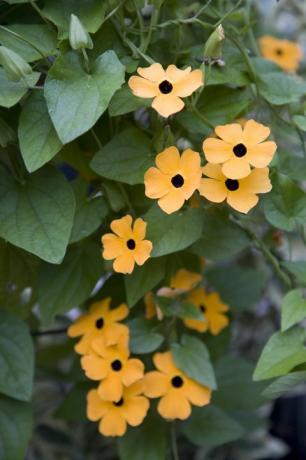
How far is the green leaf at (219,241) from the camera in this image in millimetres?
897

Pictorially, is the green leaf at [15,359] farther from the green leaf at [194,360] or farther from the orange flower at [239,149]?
the orange flower at [239,149]

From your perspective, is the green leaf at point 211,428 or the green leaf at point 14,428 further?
the green leaf at point 211,428

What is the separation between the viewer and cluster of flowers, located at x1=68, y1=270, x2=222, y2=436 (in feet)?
2.87

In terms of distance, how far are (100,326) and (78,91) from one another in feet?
1.07

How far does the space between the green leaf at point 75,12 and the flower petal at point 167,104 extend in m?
0.11

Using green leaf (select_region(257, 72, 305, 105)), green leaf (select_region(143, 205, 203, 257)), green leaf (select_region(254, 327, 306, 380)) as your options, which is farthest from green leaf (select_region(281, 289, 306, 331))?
green leaf (select_region(257, 72, 305, 105))

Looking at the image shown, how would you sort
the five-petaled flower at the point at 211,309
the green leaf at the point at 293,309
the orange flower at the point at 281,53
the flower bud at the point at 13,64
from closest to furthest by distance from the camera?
the flower bud at the point at 13,64, the green leaf at the point at 293,309, the five-petaled flower at the point at 211,309, the orange flower at the point at 281,53

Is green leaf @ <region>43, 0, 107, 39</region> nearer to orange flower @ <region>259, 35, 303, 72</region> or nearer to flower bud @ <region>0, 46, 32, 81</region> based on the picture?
flower bud @ <region>0, 46, 32, 81</region>

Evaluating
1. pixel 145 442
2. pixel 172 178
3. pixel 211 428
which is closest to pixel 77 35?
pixel 172 178

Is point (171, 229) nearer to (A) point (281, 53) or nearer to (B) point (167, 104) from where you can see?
(B) point (167, 104)

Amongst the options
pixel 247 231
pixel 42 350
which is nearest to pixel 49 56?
pixel 247 231

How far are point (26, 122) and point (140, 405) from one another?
36 centimetres

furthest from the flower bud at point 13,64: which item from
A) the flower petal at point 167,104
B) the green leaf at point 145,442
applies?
the green leaf at point 145,442

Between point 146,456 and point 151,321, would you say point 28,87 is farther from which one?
point 146,456
